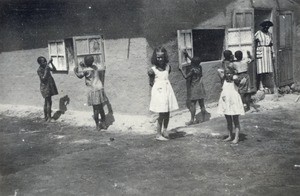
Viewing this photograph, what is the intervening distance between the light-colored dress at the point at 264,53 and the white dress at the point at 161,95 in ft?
13.7

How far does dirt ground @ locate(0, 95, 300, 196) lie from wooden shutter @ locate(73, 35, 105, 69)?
1.38 meters

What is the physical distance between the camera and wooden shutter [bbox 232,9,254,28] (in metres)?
9.23

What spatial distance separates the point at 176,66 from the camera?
8.01 metres

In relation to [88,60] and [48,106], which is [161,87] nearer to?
[88,60]

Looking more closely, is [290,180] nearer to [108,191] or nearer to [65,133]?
[108,191]

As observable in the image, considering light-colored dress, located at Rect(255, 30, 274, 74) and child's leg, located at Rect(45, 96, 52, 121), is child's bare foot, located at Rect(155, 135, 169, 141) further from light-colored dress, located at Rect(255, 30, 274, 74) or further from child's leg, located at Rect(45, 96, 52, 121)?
light-colored dress, located at Rect(255, 30, 274, 74)

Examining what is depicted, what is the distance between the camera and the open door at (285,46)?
A: 10.5 m

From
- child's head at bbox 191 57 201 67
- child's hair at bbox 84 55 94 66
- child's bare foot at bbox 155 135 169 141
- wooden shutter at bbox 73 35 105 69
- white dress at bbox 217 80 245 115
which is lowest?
child's bare foot at bbox 155 135 169 141

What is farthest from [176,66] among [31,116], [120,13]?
[31,116]

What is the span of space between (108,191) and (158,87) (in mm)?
2388

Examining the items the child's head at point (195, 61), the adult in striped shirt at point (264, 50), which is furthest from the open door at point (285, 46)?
the child's head at point (195, 61)

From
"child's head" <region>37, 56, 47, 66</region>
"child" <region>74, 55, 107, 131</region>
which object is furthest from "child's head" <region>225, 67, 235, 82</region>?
"child's head" <region>37, 56, 47, 66</region>

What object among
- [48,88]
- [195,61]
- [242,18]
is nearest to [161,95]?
[195,61]

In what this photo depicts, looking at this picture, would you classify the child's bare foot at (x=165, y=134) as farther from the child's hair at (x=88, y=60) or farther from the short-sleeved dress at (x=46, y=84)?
the short-sleeved dress at (x=46, y=84)
